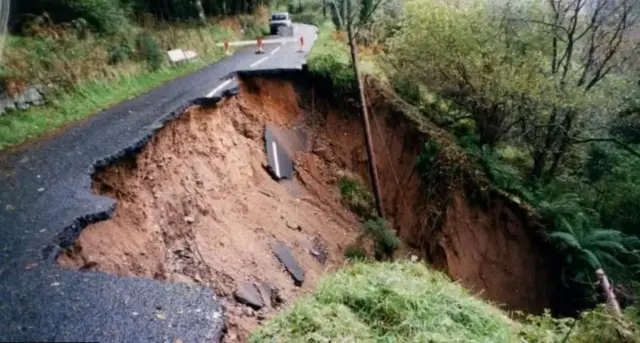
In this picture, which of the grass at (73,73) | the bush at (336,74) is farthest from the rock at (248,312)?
the bush at (336,74)

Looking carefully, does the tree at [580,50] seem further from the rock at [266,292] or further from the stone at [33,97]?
the stone at [33,97]

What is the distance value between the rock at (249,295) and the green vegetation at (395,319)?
1.73m

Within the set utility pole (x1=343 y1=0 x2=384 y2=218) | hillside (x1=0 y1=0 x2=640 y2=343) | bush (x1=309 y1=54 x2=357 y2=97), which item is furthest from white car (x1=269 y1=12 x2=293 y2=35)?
utility pole (x1=343 y1=0 x2=384 y2=218)

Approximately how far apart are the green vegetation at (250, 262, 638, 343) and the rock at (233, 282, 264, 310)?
1.73 metres

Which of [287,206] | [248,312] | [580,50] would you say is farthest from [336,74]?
[248,312]

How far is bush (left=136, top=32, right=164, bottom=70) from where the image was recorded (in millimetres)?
14530

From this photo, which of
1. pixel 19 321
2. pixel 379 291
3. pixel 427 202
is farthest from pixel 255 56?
pixel 19 321

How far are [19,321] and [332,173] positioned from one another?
1095 centimetres

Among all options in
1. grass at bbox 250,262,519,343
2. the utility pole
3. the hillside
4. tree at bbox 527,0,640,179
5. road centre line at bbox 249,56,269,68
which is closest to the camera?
grass at bbox 250,262,519,343

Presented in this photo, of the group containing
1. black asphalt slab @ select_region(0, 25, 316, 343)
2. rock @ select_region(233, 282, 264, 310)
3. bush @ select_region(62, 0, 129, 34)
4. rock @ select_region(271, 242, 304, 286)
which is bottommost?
rock @ select_region(271, 242, 304, 286)

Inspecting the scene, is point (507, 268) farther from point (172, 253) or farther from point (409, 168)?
point (172, 253)

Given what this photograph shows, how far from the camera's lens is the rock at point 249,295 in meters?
7.62

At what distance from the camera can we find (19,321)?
418cm

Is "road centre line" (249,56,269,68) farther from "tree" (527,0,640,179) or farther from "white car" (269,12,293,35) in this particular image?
"white car" (269,12,293,35)
